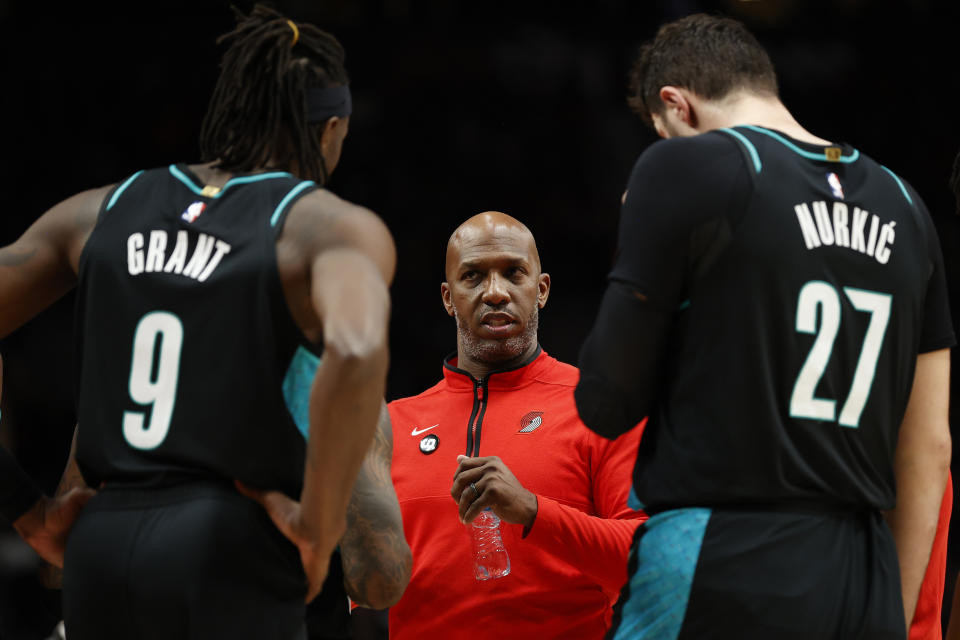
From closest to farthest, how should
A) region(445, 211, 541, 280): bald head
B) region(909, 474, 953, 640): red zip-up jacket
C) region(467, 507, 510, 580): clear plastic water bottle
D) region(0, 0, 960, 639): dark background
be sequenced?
1. region(909, 474, 953, 640): red zip-up jacket
2. region(467, 507, 510, 580): clear plastic water bottle
3. region(445, 211, 541, 280): bald head
4. region(0, 0, 960, 639): dark background

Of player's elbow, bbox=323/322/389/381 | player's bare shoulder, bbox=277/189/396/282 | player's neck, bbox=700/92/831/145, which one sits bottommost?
player's elbow, bbox=323/322/389/381

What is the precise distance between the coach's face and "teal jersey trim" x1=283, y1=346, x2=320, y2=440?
1709 mm

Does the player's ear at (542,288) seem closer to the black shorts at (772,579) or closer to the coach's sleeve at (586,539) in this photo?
the coach's sleeve at (586,539)

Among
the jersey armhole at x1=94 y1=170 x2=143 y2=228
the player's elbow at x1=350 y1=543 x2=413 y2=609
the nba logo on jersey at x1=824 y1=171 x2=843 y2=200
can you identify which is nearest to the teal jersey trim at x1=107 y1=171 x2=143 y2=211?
the jersey armhole at x1=94 y1=170 x2=143 y2=228

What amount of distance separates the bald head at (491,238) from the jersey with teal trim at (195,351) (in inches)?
69.3

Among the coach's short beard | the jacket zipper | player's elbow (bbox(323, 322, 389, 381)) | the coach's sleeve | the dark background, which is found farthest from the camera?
A: the dark background

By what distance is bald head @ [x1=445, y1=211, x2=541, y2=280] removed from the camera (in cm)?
389

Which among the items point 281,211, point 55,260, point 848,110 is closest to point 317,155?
point 281,211

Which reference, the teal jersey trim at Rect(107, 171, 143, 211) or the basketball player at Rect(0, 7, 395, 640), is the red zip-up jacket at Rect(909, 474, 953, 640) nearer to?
the basketball player at Rect(0, 7, 395, 640)

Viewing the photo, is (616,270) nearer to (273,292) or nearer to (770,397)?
(770,397)

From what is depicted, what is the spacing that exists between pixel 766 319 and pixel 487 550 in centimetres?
151

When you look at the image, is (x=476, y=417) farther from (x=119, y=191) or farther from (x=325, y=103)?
(x=119, y=191)

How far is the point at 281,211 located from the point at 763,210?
967mm

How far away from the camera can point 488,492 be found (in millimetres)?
2984
